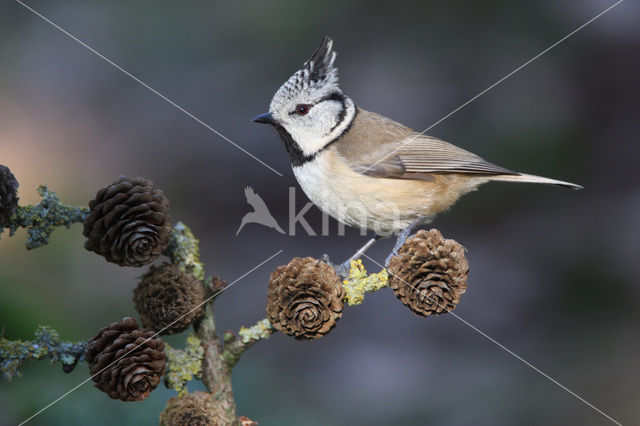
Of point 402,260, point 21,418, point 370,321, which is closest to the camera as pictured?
point 402,260

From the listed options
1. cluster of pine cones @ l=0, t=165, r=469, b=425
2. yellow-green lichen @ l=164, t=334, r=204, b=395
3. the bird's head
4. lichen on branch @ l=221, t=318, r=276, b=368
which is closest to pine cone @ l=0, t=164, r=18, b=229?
cluster of pine cones @ l=0, t=165, r=469, b=425

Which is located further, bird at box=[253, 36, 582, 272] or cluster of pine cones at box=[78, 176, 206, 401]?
bird at box=[253, 36, 582, 272]

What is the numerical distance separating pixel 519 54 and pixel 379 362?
1.51 meters

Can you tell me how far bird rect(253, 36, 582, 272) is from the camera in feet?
5.85

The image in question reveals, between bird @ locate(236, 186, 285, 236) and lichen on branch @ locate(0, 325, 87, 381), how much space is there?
153 centimetres

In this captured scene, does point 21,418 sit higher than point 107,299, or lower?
lower

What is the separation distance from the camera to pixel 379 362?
261cm

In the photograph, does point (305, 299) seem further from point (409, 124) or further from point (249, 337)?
point (409, 124)

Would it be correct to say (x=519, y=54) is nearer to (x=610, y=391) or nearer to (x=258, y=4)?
(x=258, y=4)

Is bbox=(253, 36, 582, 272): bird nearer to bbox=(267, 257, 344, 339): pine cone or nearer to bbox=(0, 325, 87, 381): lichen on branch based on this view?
bbox=(267, 257, 344, 339): pine cone

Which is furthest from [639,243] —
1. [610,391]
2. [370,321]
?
[370,321]

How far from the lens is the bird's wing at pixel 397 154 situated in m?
1.88

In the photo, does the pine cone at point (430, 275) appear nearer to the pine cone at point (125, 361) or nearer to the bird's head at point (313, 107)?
the pine cone at point (125, 361)

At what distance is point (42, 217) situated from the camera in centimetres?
133
